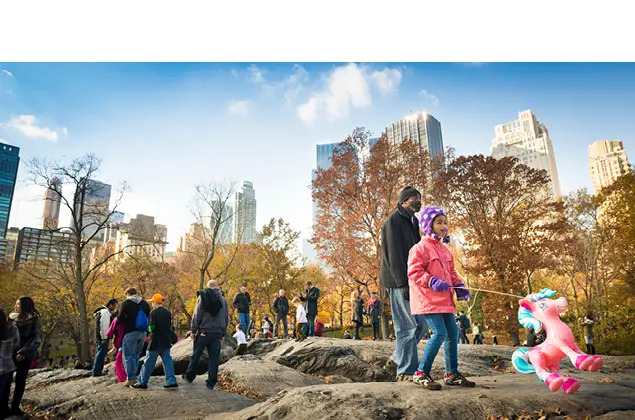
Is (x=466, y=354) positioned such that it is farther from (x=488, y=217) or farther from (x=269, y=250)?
(x=269, y=250)

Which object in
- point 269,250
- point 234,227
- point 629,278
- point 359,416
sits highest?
point 234,227

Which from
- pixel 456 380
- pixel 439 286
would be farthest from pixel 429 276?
pixel 456 380

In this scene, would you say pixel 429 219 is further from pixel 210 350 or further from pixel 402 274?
pixel 210 350

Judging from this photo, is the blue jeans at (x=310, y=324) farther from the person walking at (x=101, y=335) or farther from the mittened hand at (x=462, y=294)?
the mittened hand at (x=462, y=294)

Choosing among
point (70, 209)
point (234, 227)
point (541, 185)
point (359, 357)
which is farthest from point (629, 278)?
point (70, 209)

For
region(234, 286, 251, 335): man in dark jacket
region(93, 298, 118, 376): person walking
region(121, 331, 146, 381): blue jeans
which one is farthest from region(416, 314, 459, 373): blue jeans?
region(234, 286, 251, 335): man in dark jacket

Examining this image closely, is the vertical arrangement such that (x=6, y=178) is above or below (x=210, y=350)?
above

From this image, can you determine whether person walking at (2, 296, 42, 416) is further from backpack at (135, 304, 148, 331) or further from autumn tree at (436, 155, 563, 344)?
autumn tree at (436, 155, 563, 344)

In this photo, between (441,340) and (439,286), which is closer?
(439,286)

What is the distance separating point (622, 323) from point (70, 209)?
28.0 metres

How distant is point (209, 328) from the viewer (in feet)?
25.1

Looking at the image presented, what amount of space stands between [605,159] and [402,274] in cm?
8117

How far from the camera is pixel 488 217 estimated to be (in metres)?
19.6

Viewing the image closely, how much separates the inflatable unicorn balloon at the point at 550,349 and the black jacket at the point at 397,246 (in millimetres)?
1372
